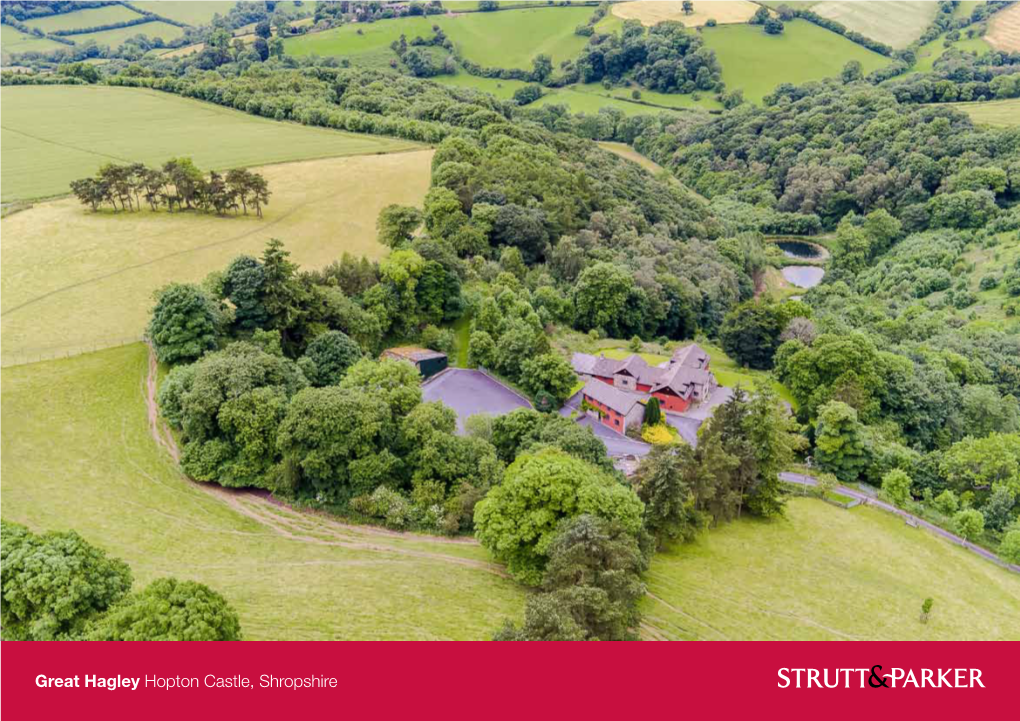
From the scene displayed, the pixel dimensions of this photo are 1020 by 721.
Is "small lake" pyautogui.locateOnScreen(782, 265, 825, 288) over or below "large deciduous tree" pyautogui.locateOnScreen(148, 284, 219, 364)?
below

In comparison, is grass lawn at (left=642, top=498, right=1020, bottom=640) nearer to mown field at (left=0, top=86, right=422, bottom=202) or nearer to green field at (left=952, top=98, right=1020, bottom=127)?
mown field at (left=0, top=86, right=422, bottom=202)

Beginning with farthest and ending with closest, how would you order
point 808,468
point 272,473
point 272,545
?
1. point 808,468
2. point 272,473
3. point 272,545

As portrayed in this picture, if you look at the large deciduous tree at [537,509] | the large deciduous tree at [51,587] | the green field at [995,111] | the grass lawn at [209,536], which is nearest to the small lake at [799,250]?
the green field at [995,111]

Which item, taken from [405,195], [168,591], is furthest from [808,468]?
[405,195]

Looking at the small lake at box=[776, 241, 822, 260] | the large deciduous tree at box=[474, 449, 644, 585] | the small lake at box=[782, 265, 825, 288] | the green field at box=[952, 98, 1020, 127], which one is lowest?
the small lake at box=[782, 265, 825, 288]

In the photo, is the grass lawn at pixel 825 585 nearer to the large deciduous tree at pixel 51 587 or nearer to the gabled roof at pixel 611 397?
the gabled roof at pixel 611 397

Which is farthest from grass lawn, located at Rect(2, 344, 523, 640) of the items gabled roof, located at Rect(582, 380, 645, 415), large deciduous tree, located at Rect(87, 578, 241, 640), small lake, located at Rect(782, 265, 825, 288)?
small lake, located at Rect(782, 265, 825, 288)
